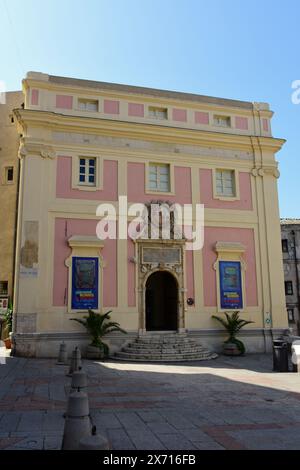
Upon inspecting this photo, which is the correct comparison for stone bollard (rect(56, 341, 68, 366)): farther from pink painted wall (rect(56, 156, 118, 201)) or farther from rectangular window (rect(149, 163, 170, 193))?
rectangular window (rect(149, 163, 170, 193))

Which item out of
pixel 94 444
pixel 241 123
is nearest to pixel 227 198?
pixel 241 123

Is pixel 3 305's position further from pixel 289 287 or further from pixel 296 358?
pixel 289 287

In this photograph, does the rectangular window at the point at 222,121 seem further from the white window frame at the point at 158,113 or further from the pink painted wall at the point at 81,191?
the pink painted wall at the point at 81,191

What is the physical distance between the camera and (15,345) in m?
15.6

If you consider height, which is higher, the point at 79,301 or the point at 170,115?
the point at 170,115

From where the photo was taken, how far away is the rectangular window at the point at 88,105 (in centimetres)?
1864

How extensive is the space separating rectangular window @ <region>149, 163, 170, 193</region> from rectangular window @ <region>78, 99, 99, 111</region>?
3.73 metres

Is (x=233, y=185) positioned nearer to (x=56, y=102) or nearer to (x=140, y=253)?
(x=140, y=253)

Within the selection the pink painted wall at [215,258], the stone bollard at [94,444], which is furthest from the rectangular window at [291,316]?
the stone bollard at [94,444]

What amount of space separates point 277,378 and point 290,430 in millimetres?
5649

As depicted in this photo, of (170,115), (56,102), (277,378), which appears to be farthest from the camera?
(170,115)

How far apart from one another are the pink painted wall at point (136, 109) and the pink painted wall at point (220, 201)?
158 inches

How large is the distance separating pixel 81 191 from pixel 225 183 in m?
7.08

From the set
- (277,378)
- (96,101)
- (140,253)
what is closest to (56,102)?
(96,101)
